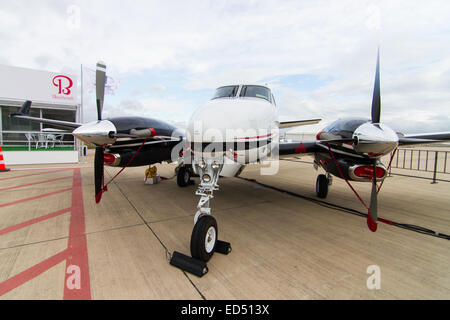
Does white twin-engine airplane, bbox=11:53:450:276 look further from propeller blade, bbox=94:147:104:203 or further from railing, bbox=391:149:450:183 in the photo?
railing, bbox=391:149:450:183

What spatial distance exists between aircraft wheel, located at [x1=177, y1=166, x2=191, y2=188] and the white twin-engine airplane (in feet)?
5.35

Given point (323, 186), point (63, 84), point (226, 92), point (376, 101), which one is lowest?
point (323, 186)

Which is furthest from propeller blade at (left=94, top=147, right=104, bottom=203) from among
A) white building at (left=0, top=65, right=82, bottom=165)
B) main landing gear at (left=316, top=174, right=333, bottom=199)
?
white building at (left=0, top=65, right=82, bottom=165)

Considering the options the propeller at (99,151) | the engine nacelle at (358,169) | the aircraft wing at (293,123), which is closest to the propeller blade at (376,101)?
the engine nacelle at (358,169)

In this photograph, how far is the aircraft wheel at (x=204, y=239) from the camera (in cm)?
309

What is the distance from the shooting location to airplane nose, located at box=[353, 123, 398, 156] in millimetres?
3621

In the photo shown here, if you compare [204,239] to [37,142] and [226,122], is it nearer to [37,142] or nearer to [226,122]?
[226,122]

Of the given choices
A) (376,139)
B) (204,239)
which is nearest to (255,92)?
(376,139)

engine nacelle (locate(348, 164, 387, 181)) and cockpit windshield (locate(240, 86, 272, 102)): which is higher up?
cockpit windshield (locate(240, 86, 272, 102))

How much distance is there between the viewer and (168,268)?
3068 millimetres

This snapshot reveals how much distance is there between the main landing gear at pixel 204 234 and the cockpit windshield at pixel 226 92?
1.89 meters

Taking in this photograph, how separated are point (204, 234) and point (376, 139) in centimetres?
300

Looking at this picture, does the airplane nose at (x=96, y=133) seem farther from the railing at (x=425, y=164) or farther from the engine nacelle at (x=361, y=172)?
the railing at (x=425, y=164)

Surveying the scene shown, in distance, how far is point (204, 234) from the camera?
10.3 ft
